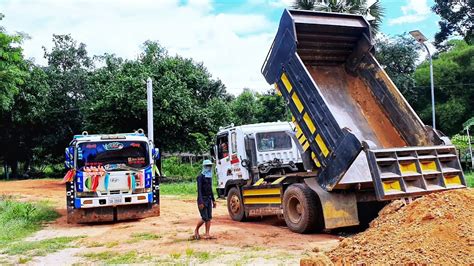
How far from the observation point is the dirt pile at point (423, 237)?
205 inches

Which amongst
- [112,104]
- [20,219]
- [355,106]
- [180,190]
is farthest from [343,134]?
[112,104]

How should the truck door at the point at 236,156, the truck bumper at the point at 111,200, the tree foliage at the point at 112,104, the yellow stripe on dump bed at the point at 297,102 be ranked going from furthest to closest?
1. the tree foliage at the point at 112,104
2. the truck door at the point at 236,156
3. the truck bumper at the point at 111,200
4. the yellow stripe on dump bed at the point at 297,102

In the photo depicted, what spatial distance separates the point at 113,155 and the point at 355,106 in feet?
21.8

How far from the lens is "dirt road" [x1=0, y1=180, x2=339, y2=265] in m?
7.96

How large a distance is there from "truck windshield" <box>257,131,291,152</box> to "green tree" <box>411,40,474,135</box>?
20112 millimetres

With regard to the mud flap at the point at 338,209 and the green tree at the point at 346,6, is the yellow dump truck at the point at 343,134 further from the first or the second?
the green tree at the point at 346,6

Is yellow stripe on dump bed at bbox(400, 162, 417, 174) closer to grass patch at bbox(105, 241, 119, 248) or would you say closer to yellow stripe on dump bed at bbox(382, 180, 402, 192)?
yellow stripe on dump bed at bbox(382, 180, 402, 192)

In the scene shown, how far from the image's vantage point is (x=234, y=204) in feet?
41.9

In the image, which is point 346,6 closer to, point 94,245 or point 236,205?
point 236,205

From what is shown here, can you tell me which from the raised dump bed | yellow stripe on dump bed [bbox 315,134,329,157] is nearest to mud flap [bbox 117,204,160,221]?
the raised dump bed

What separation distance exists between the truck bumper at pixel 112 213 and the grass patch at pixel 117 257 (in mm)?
4629

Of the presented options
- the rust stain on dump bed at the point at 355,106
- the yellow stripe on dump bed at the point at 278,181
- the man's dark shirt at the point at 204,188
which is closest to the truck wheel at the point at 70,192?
the man's dark shirt at the point at 204,188

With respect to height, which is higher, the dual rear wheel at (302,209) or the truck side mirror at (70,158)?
the truck side mirror at (70,158)

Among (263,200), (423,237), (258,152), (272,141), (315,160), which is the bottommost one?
(423,237)
